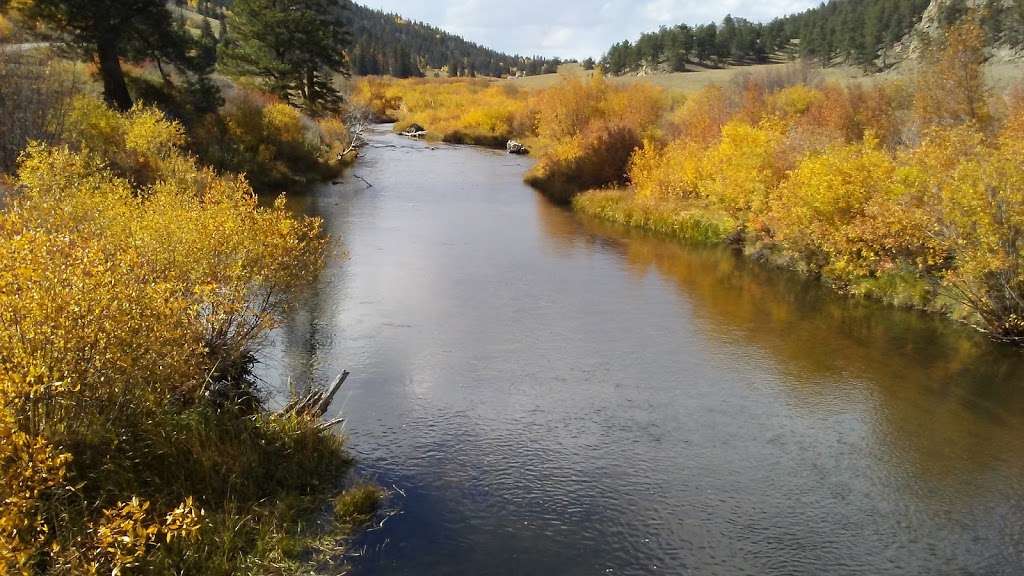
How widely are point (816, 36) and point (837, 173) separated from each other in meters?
97.9

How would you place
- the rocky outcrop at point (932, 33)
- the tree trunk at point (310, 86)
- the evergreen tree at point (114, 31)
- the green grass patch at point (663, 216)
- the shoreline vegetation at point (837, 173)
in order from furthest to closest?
the rocky outcrop at point (932, 33)
the tree trunk at point (310, 86)
the evergreen tree at point (114, 31)
the green grass patch at point (663, 216)
the shoreline vegetation at point (837, 173)

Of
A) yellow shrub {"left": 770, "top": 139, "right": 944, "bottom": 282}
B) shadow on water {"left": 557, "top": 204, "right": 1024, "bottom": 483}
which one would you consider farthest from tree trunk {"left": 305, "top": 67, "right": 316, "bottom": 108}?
yellow shrub {"left": 770, "top": 139, "right": 944, "bottom": 282}

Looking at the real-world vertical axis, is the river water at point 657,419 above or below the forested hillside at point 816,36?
below

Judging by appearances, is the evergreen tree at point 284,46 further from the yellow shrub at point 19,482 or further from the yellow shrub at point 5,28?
the yellow shrub at point 19,482

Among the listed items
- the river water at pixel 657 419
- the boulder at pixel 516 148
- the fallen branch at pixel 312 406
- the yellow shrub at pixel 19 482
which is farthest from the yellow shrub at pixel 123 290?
the boulder at pixel 516 148

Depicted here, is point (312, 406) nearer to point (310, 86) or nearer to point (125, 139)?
point (125, 139)

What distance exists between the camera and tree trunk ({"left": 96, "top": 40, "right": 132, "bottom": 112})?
38.2m

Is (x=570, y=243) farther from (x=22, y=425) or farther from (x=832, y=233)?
(x=22, y=425)

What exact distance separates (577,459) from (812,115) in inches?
1368

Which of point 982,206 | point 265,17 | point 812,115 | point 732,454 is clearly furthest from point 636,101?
point 732,454

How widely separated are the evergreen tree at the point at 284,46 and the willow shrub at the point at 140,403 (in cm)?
4544

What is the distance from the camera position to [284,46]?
193 ft

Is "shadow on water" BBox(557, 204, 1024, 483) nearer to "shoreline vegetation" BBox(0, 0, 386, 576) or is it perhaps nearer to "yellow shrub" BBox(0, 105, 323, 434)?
"shoreline vegetation" BBox(0, 0, 386, 576)

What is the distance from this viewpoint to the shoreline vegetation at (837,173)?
21016 mm
